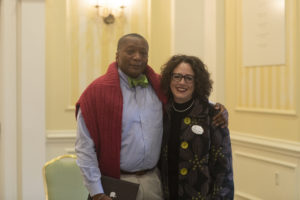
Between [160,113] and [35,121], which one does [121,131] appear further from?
[35,121]

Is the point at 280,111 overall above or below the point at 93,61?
below

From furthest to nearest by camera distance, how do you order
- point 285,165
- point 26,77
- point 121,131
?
point 26,77
point 285,165
point 121,131

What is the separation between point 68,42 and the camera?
13.2ft

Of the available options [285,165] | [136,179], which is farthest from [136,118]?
[285,165]

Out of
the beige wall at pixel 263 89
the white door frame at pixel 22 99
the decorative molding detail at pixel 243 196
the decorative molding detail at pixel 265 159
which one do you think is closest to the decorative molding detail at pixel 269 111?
the beige wall at pixel 263 89

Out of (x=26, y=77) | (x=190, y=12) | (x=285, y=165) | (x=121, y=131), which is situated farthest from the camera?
(x=190, y=12)

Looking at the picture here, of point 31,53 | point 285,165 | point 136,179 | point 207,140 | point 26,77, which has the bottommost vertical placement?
point 285,165

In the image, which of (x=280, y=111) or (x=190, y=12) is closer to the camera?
(x=280, y=111)

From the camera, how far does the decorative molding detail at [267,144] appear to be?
10.3 ft

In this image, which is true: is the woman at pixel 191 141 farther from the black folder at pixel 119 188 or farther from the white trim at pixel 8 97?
the white trim at pixel 8 97

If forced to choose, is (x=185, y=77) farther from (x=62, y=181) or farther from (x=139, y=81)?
(x=62, y=181)

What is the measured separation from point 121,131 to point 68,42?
2516 mm

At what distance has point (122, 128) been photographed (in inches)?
68.6

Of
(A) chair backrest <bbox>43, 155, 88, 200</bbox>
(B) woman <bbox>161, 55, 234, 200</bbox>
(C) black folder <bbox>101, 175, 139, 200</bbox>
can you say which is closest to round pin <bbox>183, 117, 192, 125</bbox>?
(B) woman <bbox>161, 55, 234, 200</bbox>
